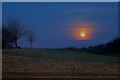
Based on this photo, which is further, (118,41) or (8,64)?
(118,41)

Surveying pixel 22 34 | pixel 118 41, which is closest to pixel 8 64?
pixel 22 34

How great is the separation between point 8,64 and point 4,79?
7586mm

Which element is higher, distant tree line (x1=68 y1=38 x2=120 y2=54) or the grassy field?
distant tree line (x1=68 y1=38 x2=120 y2=54)

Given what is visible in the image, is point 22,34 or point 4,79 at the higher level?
point 22,34

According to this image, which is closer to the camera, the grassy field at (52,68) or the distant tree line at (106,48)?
the grassy field at (52,68)

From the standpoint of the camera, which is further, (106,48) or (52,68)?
(106,48)

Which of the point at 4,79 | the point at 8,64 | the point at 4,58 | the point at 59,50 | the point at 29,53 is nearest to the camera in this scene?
the point at 4,79

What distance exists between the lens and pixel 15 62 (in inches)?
1037

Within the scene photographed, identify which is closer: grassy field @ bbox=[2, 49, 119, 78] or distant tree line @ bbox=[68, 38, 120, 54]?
grassy field @ bbox=[2, 49, 119, 78]

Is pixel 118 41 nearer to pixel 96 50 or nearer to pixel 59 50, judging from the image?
pixel 96 50

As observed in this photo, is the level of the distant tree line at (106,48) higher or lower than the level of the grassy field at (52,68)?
higher

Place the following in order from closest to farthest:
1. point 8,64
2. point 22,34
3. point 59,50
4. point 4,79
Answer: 1. point 4,79
2. point 8,64
3. point 22,34
4. point 59,50

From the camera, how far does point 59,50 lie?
42.8 m

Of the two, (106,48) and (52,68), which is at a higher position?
(106,48)
